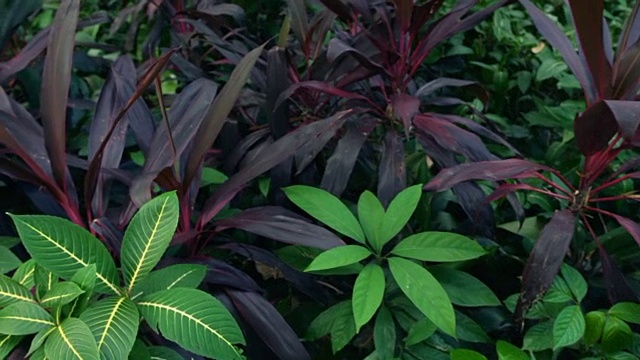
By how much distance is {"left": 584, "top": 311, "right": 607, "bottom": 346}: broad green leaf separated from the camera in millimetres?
1276

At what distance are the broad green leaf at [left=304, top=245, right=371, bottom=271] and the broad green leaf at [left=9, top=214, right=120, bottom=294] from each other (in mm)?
335

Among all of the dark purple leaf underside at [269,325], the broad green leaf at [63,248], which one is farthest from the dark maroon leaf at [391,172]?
the broad green leaf at [63,248]

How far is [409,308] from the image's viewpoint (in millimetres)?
1391

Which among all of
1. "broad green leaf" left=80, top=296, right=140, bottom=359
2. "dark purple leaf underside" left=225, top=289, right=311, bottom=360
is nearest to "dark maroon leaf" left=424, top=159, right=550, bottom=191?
"dark purple leaf underside" left=225, top=289, right=311, bottom=360

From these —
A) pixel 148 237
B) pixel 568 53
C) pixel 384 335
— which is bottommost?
pixel 384 335

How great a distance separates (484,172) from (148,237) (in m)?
0.64

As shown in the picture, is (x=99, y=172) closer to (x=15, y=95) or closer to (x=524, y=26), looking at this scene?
(x=15, y=95)

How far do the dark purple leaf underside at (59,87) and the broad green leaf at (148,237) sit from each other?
0.26m

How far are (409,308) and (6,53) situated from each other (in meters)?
1.59

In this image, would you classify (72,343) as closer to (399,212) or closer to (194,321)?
(194,321)

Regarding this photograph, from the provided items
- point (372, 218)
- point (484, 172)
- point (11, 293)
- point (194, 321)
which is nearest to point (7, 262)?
point (11, 293)

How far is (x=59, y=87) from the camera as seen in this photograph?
51.4 inches

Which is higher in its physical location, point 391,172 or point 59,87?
point 59,87

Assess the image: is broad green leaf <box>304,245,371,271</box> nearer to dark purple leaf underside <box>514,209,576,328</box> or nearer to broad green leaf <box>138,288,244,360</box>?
broad green leaf <box>138,288,244,360</box>
